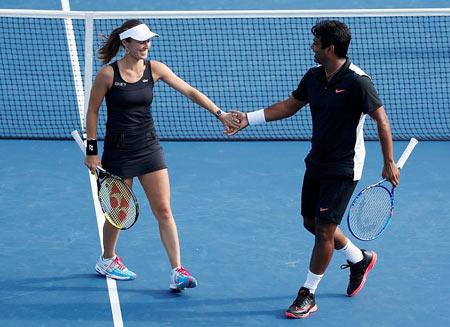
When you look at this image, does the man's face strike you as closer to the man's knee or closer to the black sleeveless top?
the man's knee

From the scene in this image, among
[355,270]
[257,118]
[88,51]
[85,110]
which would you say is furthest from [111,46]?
[85,110]

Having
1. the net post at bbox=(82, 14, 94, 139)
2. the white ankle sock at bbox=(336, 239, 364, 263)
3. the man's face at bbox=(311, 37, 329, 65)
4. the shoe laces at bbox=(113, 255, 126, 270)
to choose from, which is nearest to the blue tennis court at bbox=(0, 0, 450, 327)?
the shoe laces at bbox=(113, 255, 126, 270)

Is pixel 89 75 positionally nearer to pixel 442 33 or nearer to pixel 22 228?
pixel 22 228

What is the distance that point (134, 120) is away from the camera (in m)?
7.77

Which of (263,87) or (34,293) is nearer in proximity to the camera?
(34,293)

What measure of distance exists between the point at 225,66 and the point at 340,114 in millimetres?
5995

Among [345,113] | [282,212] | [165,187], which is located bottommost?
[282,212]

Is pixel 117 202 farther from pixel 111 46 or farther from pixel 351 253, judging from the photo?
pixel 351 253

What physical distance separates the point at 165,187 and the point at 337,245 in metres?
1.40

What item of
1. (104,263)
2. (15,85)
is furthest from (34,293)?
(15,85)

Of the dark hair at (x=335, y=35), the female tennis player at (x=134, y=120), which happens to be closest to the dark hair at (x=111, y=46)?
the female tennis player at (x=134, y=120)

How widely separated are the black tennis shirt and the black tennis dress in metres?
1.23

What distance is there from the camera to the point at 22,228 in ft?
30.1

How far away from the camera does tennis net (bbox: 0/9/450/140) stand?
11.6 meters
